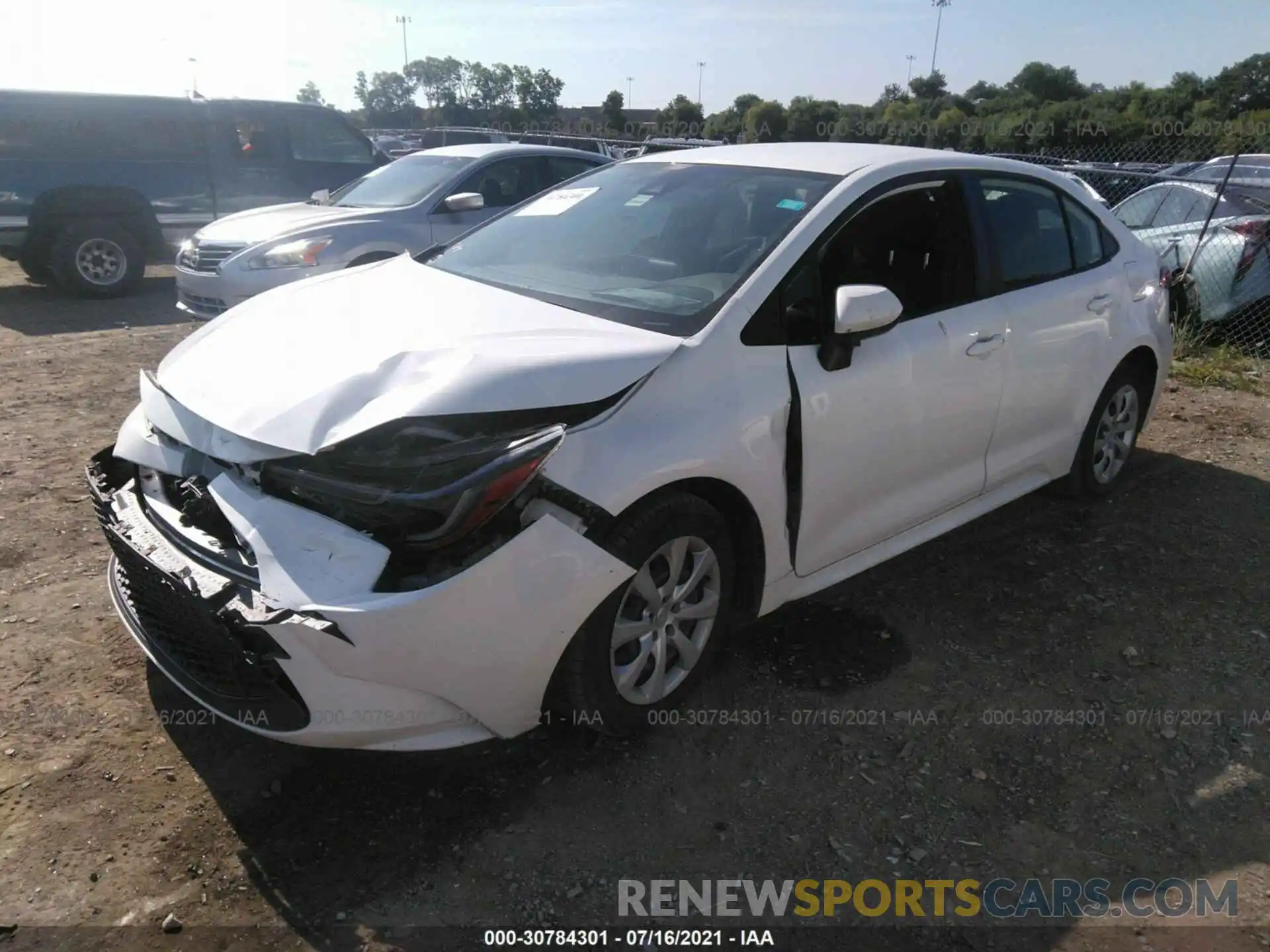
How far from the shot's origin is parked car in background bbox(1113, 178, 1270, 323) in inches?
325

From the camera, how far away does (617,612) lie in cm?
266

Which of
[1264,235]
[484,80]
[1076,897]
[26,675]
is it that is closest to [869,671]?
[1076,897]

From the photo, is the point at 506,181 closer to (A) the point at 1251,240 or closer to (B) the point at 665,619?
(B) the point at 665,619

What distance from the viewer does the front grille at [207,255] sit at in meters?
7.72

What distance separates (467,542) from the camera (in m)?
2.38

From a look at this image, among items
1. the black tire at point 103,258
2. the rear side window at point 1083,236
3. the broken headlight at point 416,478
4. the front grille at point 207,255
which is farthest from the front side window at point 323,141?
the broken headlight at point 416,478

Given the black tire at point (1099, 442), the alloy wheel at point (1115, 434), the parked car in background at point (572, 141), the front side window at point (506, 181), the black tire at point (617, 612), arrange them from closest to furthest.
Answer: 1. the black tire at point (617, 612)
2. the black tire at point (1099, 442)
3. the alloy wheel at point (1115, 434)
4. the front side window at point (506, 181)
5. the parked car in background at point (572, 141)

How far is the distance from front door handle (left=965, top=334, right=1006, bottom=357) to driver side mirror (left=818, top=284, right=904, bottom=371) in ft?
2.00

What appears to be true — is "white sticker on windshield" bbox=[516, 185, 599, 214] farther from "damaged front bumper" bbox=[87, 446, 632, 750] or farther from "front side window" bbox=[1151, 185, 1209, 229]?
"front side window" bbox=[1151, 185, 1209, 229]

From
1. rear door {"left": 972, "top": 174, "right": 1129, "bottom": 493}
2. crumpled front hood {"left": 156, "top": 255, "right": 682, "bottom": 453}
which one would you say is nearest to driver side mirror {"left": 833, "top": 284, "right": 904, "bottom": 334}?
crumpled front hood {"left": 156, "top": 255, "right": 682, "bottom": 453}

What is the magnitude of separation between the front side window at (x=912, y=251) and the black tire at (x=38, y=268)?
911 centimetres

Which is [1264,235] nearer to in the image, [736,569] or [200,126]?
[736,569]

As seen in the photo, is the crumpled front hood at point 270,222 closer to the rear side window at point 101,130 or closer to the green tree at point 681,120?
the rear side window at point 101,130

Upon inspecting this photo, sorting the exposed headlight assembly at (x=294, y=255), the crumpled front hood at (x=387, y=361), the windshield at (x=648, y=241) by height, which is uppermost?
the windshield at (x=648, y=241)
